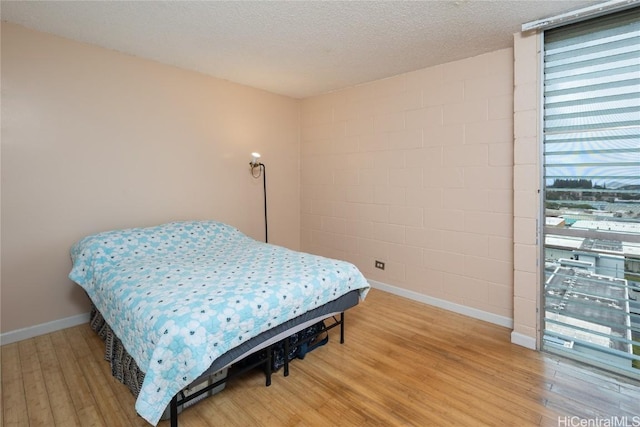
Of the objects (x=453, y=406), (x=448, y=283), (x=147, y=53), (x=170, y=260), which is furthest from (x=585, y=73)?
(x=147, y=53)

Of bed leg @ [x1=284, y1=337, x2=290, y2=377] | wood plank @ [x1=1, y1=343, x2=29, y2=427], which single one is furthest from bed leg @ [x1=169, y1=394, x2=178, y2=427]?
wood plank @ [x1=1, y1=343, x2=29, y2=427]

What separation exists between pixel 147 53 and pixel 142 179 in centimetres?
120

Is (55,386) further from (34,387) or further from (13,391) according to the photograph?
(13,391)

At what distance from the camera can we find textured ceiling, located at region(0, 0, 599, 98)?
2127mm

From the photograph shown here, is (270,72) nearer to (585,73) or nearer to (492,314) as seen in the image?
(585,73)

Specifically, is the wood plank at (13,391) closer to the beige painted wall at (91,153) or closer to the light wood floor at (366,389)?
the light wood floor at (366,389)

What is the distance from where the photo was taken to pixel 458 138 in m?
3.00

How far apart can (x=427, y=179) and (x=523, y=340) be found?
1.65m

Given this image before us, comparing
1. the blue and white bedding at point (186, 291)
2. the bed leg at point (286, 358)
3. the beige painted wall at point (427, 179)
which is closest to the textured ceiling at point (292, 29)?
the beige painted wall at point (427, 179)

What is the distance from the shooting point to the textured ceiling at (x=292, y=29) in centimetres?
213

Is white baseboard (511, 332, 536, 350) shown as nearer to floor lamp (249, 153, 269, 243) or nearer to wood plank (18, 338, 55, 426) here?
floor lamp (249, 153, 269, 243)
